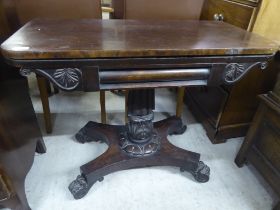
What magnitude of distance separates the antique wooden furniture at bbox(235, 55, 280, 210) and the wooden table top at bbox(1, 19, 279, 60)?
0.27 meters

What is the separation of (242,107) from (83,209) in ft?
3.09

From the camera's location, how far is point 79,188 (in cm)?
98

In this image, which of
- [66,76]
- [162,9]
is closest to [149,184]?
[66,76]

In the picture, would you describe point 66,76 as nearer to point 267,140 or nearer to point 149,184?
point 149,184

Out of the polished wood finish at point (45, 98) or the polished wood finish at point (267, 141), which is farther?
the polished wood finish at point (45, 98)

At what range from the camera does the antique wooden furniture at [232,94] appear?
1056 millimetres

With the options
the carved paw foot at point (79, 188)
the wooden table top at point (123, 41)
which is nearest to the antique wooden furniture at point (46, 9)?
the wooden table top at point (123, 41)

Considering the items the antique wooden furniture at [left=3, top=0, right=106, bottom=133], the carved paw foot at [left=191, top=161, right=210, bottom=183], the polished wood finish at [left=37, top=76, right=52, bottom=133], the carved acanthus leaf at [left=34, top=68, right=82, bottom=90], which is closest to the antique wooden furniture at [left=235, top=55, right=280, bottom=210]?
the carved paw foot at [left=191, top=161, right=210, bottom=183]

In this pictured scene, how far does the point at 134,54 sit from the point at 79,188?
2.14 ft

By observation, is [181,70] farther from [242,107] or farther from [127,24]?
[242,107]

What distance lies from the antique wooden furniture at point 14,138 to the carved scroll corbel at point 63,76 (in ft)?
0.82

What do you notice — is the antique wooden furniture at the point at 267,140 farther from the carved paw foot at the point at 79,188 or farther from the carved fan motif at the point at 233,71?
the carved paw foot at the point at 79,188

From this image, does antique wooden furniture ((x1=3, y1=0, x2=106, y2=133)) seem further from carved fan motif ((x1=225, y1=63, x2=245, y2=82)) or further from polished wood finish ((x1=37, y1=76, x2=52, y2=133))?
carved fan motif ((x1=225, y1=63, x2=245, y2=82))

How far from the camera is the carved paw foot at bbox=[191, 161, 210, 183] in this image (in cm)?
108
